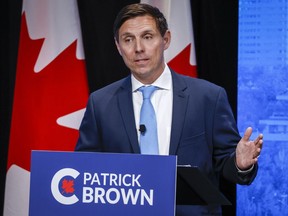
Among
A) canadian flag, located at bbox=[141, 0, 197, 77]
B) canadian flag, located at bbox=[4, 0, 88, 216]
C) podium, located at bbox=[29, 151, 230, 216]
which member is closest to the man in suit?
podium, located at bbox=[29, 151, 230, 216]

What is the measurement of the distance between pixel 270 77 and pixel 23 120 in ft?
5.07

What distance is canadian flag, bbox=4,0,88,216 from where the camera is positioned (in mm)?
3436

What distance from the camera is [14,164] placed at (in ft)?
11.3

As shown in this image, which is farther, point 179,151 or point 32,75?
point 32,75

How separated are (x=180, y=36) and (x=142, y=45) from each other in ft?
3.48

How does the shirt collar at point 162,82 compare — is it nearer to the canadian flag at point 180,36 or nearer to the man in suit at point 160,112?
the man in suit at point 160,112

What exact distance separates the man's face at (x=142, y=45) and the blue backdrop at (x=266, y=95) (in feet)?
3.75

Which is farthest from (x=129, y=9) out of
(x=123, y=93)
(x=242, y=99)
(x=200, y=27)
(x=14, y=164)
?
(x=14, y=164)

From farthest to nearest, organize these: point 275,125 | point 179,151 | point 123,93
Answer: point 275,125 → point 123,93 → point 179,151

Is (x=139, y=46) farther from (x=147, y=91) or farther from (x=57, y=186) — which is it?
(x=57, y=186)

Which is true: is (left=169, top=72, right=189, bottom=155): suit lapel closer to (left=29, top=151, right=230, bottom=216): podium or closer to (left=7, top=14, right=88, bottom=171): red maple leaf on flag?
(left=29, top=151, right=230, bottom=216): podium

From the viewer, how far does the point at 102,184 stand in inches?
64.9

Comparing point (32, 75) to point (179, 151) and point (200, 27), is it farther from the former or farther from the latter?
point (179, 151)

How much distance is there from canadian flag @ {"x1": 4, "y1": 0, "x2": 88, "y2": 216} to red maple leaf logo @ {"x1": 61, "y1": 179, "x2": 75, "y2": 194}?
1.77 meters
